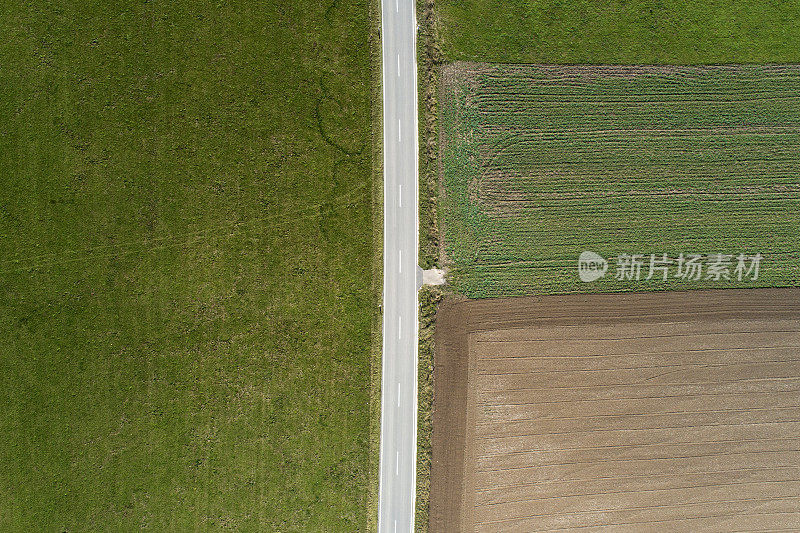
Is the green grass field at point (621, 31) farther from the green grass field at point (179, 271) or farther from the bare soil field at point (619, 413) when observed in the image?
the bare soil field at point (619, 413)

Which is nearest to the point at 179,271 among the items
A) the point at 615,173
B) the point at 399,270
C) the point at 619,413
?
the point at 399,270

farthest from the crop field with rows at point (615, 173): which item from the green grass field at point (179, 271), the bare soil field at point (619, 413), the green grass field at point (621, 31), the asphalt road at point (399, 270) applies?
the green grass field at point (179, 271)

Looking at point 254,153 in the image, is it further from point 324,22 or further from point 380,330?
point 380,330

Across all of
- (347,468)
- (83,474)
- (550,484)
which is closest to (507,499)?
(550,484)

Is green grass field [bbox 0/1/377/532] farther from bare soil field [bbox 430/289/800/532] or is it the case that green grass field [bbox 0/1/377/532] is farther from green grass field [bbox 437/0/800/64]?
green grass field [bbox 437/0/800/64]

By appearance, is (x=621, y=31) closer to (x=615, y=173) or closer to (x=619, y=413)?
(x=615, y=173)

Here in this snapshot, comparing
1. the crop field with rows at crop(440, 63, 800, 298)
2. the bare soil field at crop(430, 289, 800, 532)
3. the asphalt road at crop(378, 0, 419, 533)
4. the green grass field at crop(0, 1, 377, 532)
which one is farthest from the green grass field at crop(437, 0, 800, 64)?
the bare soil field at crop(430, 289, 800, 532)
